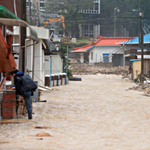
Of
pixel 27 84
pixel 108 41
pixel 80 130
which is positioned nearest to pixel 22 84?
pixel 27 84

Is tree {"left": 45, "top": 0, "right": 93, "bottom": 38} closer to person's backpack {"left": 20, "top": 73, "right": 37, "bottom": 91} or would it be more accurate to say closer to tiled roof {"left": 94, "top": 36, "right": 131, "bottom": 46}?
tiled roof {"left": 94, "top": 36, "right": 131, "bottom": 46}

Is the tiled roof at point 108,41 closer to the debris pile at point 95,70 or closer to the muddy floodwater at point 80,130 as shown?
the debris pile at point 95,70

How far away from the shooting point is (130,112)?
12.1 metres

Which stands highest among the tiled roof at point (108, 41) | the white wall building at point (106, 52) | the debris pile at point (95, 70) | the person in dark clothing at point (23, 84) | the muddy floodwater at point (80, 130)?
the tiled roof at point (108, 41)

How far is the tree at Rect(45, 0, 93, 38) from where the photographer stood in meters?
71.4

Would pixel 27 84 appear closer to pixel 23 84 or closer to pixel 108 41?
pixel 23 84

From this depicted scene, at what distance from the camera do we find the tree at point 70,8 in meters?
71.4

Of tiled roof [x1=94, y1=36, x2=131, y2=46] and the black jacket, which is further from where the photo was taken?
tiled roof [x1=94, y1=36, x2=131, y2=46]

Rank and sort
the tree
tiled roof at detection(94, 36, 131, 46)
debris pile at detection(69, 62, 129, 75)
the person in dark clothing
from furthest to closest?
the tree, tiled roof at detection(94, 36, 131, 46), debris pile at detection(69, 62, 129, 75), the person in dark clothing

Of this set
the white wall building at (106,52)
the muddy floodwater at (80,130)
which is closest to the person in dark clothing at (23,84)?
the muddy floodwater at (80,130)

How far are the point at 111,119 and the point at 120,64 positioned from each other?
50215 mm

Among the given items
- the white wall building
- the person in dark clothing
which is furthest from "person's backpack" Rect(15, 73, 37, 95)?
the white wall building

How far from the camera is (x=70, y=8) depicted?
7169 cm

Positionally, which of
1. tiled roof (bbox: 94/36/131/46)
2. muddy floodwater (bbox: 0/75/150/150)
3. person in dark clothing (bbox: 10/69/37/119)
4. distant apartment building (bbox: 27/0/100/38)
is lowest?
muddy floodwater (bbox: 0/75/150/150)
